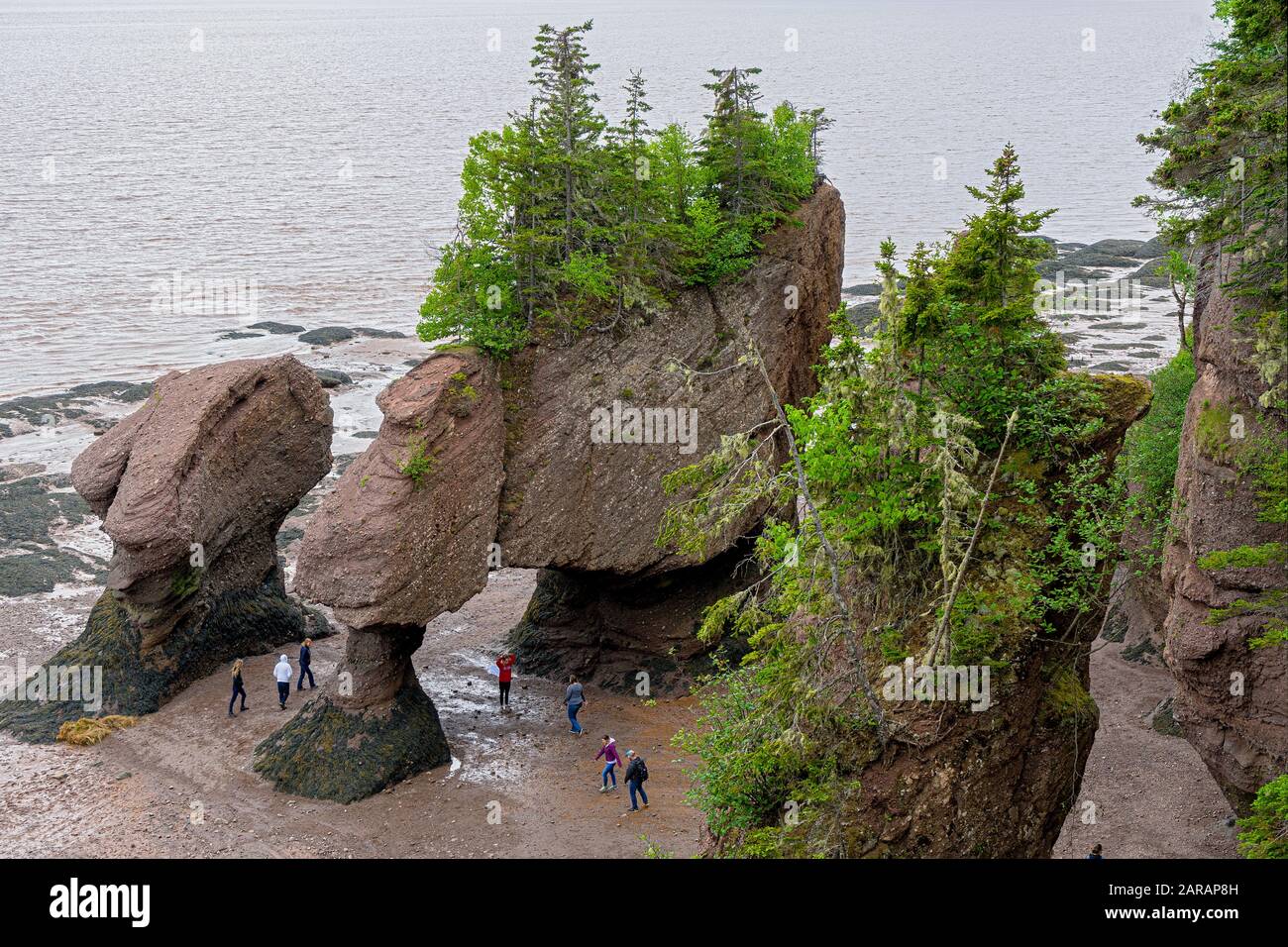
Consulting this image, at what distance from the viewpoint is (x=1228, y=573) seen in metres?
18.0

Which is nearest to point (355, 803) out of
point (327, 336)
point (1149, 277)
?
point (327, 336)

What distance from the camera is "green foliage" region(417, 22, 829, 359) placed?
88.7 ft

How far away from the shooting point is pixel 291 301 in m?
69.8

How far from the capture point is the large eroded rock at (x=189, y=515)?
1086 inches

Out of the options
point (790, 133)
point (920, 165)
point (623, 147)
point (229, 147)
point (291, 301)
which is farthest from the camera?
point (229, 147)

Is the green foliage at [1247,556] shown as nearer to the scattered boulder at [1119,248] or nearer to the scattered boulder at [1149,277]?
the scattered boulder at [1149,277]

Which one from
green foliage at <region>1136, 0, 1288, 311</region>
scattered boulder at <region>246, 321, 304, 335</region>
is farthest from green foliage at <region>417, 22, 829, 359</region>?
scattered boulder at <region>246, 321, 304, 335</region>

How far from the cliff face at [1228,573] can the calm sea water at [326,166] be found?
43.9 m

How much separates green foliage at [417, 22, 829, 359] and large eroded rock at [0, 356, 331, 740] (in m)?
5.21

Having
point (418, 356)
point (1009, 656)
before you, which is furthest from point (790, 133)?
point (418, 356)

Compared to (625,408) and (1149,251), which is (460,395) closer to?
(625,408)

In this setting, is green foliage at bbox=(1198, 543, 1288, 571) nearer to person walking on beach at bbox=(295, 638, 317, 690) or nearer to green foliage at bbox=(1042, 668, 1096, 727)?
green foliage at bbox=(1042, 668, 1096, 727)

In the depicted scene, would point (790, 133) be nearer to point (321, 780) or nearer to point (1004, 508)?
point (1004, 508)
